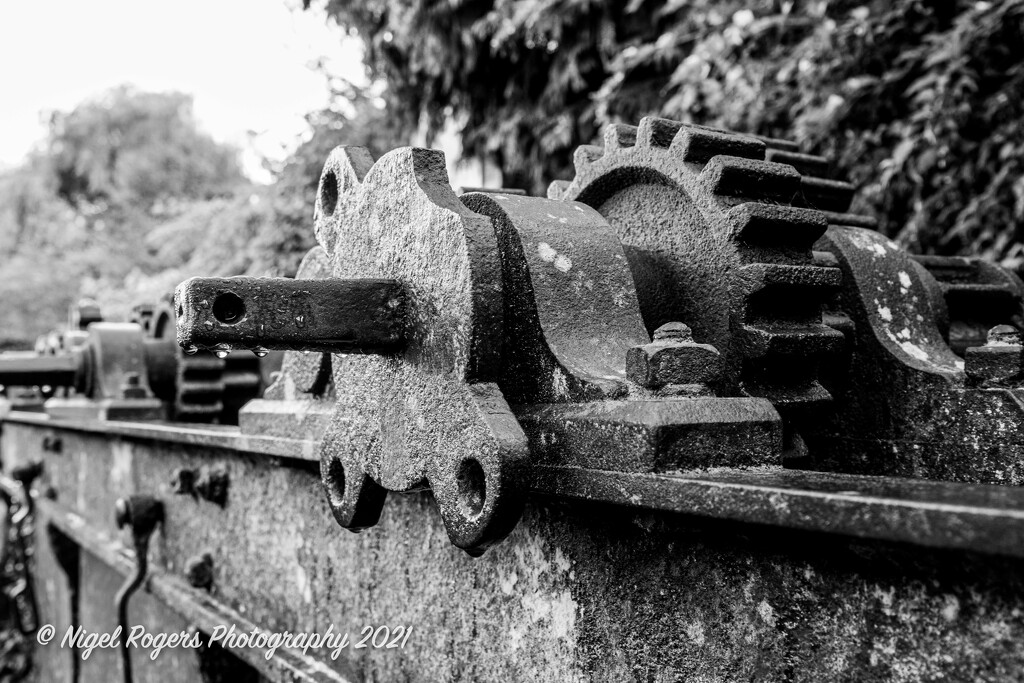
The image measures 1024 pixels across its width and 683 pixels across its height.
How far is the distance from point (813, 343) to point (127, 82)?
1150 inches

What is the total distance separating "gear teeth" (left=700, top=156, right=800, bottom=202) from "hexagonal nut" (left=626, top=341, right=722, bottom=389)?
412 millimetres

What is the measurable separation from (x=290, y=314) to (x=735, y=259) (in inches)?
28.9

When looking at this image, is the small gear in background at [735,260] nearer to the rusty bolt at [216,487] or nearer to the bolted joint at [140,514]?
the rusty bolt at [216,487]

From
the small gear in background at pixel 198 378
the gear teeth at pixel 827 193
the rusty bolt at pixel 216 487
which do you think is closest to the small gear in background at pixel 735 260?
the gear teeth at pixel 827 193

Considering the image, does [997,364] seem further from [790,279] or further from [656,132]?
[656,132]

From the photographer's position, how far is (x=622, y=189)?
73.4 inches

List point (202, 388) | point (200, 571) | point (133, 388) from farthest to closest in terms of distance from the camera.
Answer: point (133, 388)
point (202, 388)
point (200, 571)

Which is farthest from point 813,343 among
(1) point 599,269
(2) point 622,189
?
(2) point 622,189

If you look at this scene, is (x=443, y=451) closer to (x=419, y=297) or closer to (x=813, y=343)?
(x=419, y=297)

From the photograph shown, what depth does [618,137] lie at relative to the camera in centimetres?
188

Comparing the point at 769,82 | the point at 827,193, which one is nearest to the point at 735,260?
the point at 827,193

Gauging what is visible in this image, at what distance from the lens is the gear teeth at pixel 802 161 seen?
2193 millimetres

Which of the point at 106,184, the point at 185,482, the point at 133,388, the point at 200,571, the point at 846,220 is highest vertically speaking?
the point at 106,184

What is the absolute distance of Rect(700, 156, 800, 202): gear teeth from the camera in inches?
62.5
